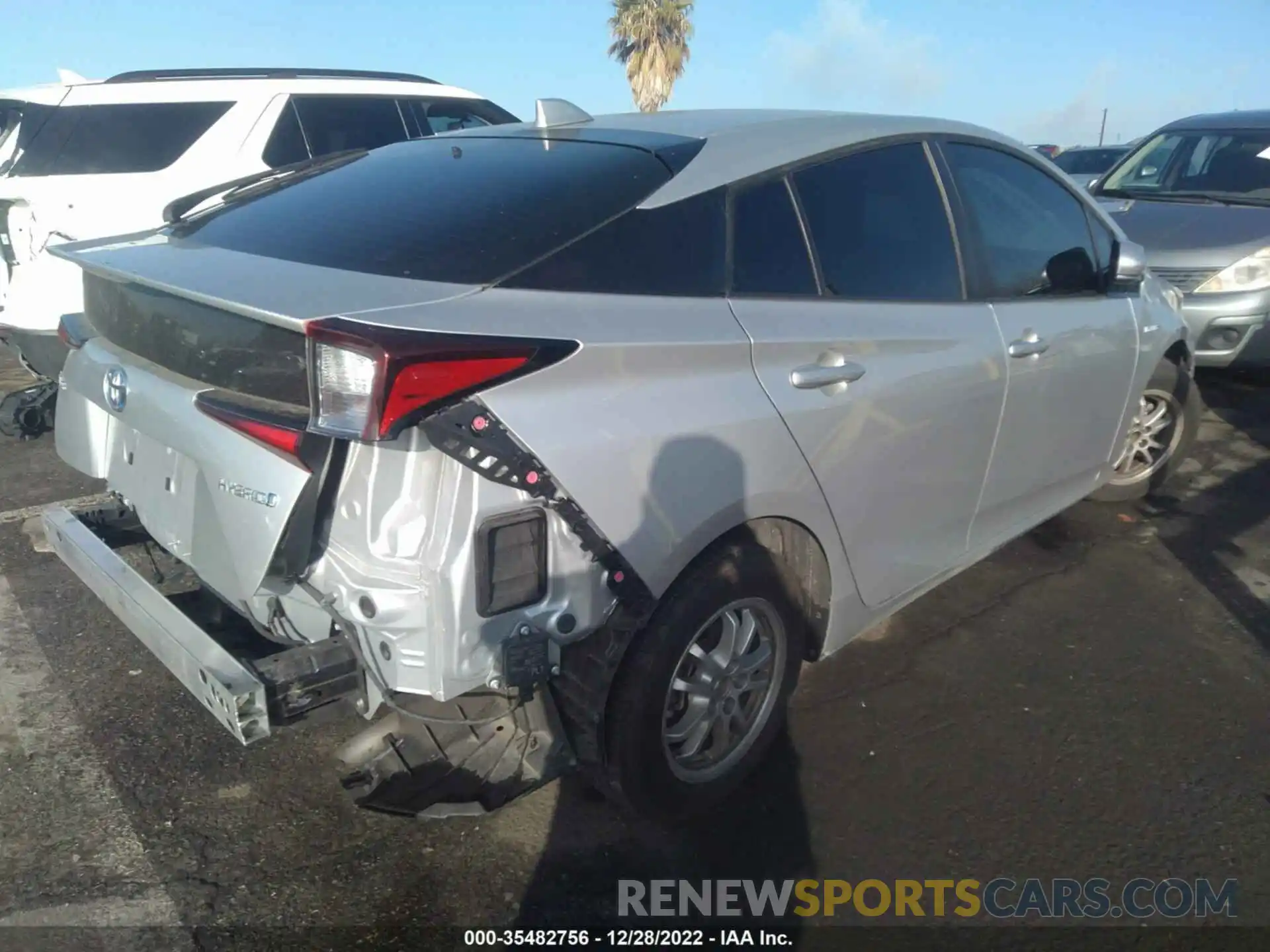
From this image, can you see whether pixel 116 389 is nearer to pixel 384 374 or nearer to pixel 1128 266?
pixel 384 374

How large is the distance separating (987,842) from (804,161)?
1906 mm

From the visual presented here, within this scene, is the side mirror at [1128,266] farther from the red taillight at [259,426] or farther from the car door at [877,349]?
the red taillight at [259,426]

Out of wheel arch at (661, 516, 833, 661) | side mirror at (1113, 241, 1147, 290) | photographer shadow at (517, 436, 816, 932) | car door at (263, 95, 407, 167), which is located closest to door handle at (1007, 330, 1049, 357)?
side mirror at (1113, 241, 1147, 290)

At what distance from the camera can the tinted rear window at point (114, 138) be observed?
5.93 m

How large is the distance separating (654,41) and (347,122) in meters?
24.8

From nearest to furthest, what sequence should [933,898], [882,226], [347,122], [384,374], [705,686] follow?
[384,374]
[933,898]
[705,686]
[882,226]
[347,122]

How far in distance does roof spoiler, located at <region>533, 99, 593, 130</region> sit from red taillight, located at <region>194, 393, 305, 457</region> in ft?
5.05

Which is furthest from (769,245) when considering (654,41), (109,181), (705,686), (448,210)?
(654,41)

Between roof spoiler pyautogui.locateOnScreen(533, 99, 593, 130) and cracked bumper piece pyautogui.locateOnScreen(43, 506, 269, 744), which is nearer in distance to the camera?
cracked bumper piece pyautogui.locateOnScreen(43, 506, 269, 744)

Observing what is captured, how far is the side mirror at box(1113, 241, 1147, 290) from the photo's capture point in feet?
12.8

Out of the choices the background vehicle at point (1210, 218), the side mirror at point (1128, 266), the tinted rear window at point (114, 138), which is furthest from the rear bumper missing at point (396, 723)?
the background vehicle at point (1210, 218)

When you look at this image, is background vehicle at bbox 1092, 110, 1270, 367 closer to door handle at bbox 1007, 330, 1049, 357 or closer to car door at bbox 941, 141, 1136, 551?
car door at bbox 941, 141, 1136, 551

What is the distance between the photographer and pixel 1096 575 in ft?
14.1

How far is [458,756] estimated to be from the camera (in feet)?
7.99
